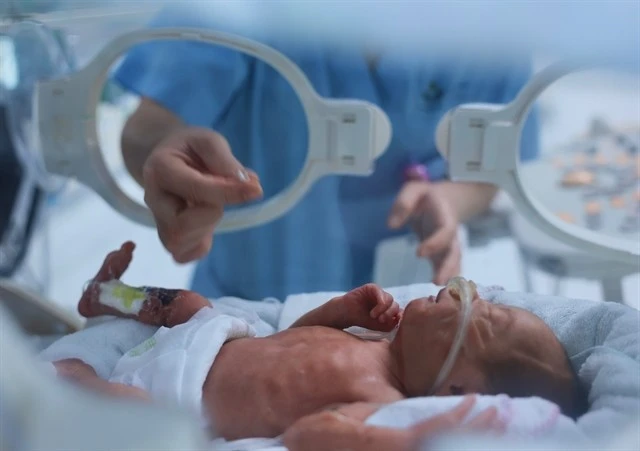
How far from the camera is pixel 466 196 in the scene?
3.10 ft

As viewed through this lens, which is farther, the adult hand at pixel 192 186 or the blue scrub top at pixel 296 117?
the blue scrub top at pixel 296 117

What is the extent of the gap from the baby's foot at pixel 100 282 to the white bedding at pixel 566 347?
22 mm

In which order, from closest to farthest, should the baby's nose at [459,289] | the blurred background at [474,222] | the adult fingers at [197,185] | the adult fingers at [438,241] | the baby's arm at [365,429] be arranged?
the baby's arm at [365,429], the baby's nose at [459,289], the adult fingers at [197,185], the blurred background at [474,222], the adult fingers at [438,241]

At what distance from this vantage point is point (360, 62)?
818mm

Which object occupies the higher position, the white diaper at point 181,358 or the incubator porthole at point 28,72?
the incubator porthole at point 28,72

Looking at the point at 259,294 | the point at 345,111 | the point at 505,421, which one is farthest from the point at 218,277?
the point at 505,421

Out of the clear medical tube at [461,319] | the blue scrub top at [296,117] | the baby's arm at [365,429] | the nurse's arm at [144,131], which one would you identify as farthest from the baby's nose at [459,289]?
the nurse's arm at [144,131]

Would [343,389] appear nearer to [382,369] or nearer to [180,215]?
[382,369]

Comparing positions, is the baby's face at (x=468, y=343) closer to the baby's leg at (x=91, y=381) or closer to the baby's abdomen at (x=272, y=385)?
the baby's abdomen at (x=272, y=385)

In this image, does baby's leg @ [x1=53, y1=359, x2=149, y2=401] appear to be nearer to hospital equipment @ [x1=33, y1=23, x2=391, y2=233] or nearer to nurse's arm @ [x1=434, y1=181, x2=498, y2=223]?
hospital equipment @ [x1=33, y1=23, x2=391, y2=233]

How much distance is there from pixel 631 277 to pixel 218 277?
16.7 inches

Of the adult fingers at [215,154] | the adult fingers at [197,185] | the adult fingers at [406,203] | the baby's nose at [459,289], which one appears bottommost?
the adult fingers at [406,203]

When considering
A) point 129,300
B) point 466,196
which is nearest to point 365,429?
point 129,300

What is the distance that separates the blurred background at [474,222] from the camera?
0.69 metres
